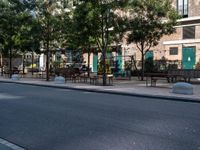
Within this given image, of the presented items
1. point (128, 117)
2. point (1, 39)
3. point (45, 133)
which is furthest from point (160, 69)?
point (45, 133)

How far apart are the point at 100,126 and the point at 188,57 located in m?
29.2

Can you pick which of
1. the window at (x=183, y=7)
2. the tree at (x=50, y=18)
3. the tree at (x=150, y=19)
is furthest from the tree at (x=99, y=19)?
the window at (x=183, y=7)

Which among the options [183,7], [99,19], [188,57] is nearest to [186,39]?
[188,57]

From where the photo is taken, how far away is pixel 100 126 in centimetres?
921

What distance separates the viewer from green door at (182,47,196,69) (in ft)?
119

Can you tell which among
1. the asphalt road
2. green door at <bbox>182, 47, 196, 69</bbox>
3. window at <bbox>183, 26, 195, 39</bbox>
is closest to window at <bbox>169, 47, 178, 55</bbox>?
green door at <bbox>182, 47, 196, 69</bbox>

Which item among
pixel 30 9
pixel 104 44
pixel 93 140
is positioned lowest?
pixel 93 140

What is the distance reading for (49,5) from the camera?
2844cm

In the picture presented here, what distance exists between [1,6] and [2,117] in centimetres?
2684

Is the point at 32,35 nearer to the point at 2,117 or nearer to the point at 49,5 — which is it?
the point at 49,5

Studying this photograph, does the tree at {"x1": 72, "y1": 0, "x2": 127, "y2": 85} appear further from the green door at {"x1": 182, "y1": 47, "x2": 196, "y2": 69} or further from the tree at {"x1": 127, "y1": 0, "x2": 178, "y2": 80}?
the green door at {"x1": 182, "y1": 47, "x2": 196, "y2": 69}

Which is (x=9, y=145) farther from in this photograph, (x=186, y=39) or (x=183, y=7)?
(x=183, y=7)

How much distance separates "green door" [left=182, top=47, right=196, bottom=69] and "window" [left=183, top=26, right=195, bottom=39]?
1.20 metres

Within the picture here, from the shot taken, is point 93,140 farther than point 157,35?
No
